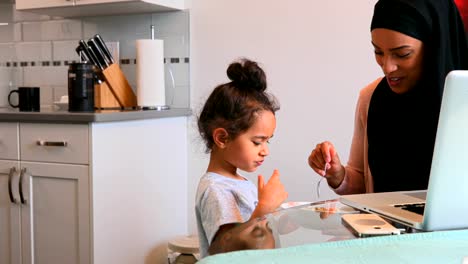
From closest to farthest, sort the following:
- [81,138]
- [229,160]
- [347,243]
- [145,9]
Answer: [347,243], [229,160], [81,138], [145,9]

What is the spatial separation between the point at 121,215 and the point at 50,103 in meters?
1.04

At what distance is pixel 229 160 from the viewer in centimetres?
151

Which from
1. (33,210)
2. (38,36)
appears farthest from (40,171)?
(38,36)

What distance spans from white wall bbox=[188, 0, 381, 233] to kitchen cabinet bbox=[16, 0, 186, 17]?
15cm

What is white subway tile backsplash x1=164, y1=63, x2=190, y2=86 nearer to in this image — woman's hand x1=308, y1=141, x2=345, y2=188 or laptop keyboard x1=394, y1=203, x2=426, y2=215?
woman's hand x1=308, y1=141, x2=345, y2=188

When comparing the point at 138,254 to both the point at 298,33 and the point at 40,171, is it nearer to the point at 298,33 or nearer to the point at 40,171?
the point at 40,171

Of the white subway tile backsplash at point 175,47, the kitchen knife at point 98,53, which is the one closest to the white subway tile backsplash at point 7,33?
the kitchen knife at point 98,53

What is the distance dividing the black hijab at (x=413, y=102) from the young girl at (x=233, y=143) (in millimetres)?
338

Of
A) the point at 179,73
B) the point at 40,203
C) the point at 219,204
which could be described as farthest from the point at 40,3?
the point at 219,204

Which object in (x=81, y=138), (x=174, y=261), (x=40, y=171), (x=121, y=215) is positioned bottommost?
(x=174, y=261)

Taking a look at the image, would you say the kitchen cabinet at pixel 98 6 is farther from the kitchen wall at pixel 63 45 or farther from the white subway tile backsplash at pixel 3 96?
the white subway tile backsplash at pixel 3 96

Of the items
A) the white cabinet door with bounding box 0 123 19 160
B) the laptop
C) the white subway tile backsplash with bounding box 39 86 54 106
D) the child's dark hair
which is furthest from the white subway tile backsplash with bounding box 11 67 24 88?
the laptop

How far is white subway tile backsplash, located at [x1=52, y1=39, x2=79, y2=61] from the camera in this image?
10.0ft

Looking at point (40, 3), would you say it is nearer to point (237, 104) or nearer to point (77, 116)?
point (77, 116)
